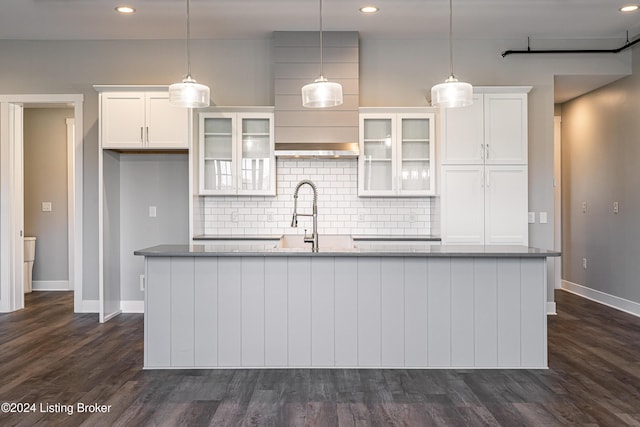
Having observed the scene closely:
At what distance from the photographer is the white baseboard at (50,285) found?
6980 mm

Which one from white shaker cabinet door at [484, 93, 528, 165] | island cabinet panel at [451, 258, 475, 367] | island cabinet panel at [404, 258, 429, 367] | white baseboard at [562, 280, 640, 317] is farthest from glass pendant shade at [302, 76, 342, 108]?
white baseboard at [562, 280, 640, 317]

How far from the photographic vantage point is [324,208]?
566 cm

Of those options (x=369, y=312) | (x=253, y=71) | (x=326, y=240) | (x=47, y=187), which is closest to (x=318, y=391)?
(x=369, y=312)

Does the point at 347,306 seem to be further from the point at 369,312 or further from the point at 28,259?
the point at 28,259

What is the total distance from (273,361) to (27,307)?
383 centimetres

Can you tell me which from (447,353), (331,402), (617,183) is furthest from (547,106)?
(331,402)

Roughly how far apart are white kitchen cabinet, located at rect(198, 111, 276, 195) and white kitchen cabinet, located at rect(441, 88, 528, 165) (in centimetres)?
187

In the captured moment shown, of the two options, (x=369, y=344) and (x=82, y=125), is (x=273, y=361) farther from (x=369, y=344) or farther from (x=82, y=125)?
(x=82, y=125)

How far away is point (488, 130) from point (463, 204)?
2.65ft

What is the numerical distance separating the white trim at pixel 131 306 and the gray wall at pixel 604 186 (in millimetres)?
5437

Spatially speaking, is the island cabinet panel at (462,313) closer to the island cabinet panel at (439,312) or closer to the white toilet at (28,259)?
the island cabinet panel at (439,312)

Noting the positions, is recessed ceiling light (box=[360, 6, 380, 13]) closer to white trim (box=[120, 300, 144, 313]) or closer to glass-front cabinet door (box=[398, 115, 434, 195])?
glass-front cabinet door (box=[398, 115, 434, 195])

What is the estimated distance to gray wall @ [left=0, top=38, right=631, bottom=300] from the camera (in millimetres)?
5617

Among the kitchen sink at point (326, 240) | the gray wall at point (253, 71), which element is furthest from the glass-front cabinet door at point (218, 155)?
the kitchen sink at point (326, 240)
